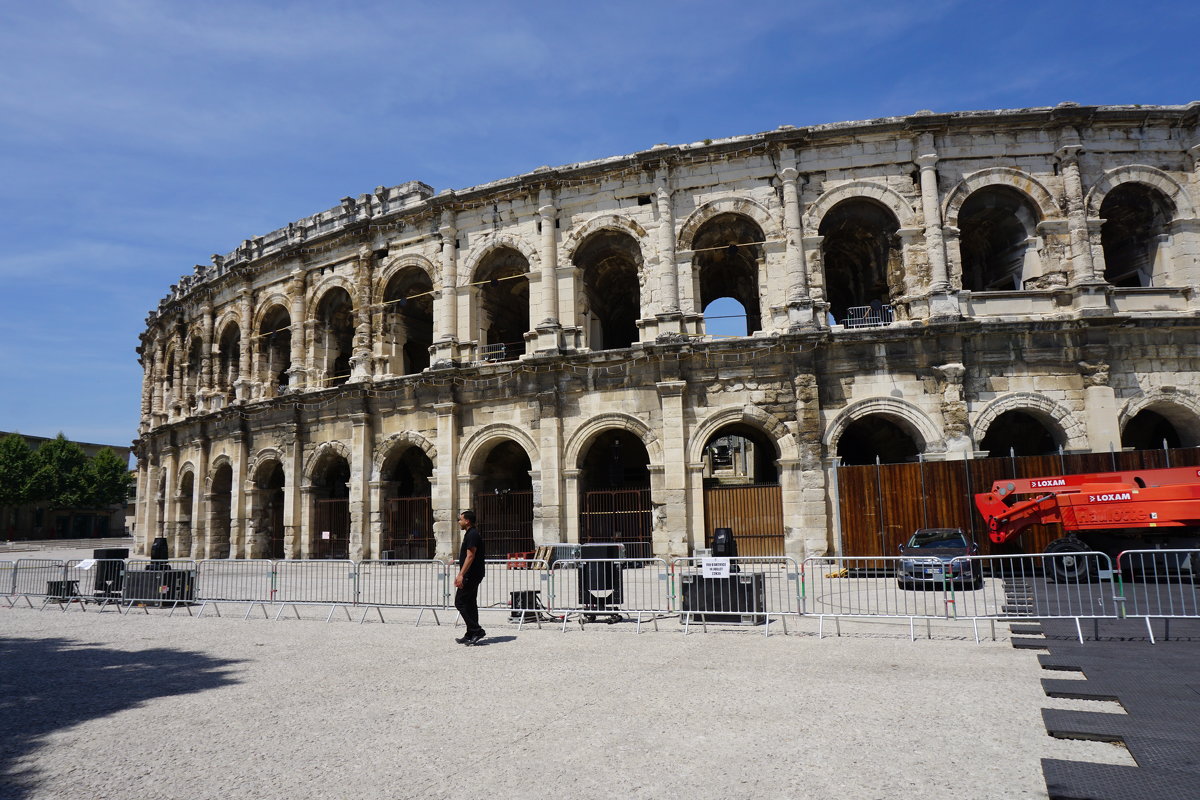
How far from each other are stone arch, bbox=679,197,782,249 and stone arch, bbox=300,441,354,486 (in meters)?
11.3

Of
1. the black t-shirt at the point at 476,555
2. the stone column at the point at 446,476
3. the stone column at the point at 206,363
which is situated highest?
the stone column at the point at 206,363

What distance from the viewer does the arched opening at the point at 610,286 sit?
19.3 meters

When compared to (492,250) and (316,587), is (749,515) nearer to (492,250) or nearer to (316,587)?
(316,587)

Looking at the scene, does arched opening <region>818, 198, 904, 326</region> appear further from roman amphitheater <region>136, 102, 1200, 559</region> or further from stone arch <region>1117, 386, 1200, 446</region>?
stone arch <region>1117, 386, 1200, 446</region>

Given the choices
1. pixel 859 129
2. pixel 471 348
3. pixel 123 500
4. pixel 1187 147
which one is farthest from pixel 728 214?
pixel 123 500

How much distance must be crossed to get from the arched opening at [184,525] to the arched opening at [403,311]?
11.3 meters

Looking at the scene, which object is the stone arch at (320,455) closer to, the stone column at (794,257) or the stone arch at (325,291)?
the stone arch at (325,291)

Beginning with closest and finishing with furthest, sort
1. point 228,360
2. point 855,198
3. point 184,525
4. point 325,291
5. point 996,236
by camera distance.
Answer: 1. point 855,198
2. point 996,236
3. point 325,291
4. point 228,360
5. point 184,525

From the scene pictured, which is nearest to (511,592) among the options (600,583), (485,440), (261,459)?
(600,583)

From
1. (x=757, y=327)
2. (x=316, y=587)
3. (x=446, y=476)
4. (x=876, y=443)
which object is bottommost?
(x=316, y=587)

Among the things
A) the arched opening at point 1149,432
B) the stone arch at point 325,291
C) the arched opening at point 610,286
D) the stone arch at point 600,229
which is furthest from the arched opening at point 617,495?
the arched opening at point 1149,432

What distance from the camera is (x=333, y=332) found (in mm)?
23641

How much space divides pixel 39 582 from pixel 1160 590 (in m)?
19.6

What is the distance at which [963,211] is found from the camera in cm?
1817
